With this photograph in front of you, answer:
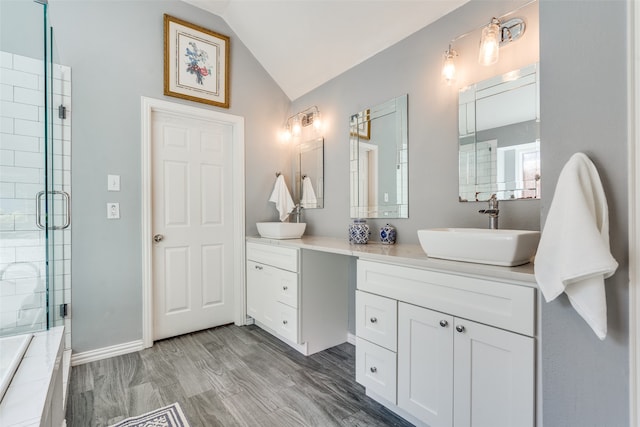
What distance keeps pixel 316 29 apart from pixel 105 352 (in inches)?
115

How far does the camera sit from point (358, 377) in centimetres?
169

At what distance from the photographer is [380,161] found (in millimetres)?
2268

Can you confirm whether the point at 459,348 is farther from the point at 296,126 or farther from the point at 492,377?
the point at 296,126

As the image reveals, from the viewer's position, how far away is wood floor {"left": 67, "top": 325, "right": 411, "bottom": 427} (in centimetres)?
157

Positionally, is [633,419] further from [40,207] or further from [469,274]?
[40,207]

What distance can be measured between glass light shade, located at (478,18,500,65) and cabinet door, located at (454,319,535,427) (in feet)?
4.35

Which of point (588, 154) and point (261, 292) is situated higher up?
point (588, 154)

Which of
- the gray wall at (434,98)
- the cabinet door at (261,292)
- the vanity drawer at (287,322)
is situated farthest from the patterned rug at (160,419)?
the gray wall at (434,98)

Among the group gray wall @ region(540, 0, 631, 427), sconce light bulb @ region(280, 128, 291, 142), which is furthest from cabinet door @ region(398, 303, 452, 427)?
sconce light bulb @ region(280, 128, 291, 142)

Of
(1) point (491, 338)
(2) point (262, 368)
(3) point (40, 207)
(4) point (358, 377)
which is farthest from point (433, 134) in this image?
(3) point (40, 207)

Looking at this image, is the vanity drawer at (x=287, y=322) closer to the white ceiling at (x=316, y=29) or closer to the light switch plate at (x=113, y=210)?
the light switch plate at (x=113, y=210)

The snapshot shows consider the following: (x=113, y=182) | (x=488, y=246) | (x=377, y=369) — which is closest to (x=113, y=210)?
(x=113, y=182)

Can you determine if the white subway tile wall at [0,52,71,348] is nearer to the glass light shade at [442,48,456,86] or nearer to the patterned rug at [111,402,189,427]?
the patterned rug at [111,402,189,427]

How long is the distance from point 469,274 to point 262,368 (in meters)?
1.54
